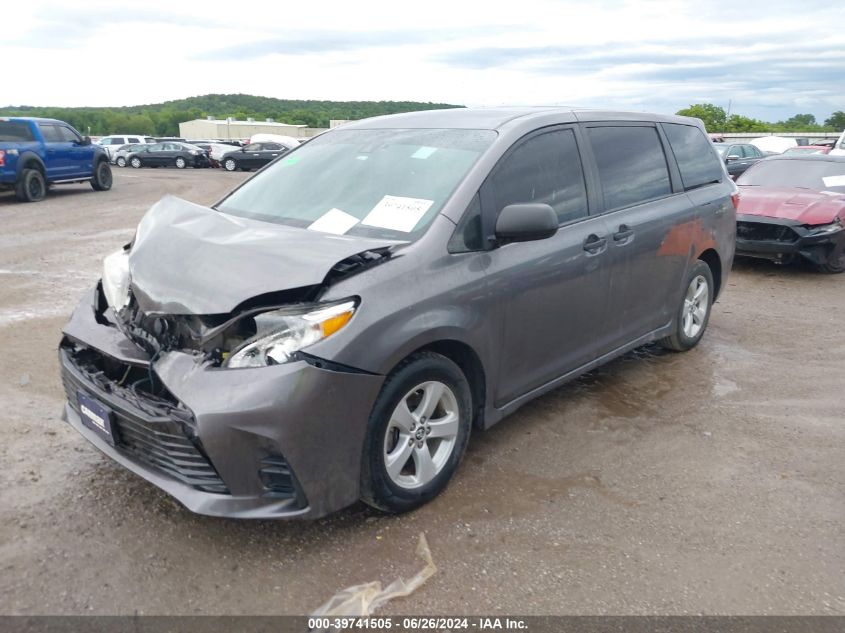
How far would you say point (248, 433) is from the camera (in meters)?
2.63

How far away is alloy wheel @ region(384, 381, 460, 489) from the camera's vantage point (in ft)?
10.1

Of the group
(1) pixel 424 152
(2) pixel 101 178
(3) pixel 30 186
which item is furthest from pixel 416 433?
(2) pixel 101 178

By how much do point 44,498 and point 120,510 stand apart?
1.30 ft

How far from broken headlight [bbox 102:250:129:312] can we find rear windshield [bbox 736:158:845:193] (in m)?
8.39

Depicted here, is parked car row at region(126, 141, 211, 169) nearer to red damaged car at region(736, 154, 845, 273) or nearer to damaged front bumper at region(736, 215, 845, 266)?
red damaged car at region(736, 154, 845, 273)

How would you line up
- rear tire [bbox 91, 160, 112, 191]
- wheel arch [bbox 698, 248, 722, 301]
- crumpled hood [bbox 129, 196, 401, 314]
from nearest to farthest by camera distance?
crumpled hood [bbox 129, 196, 401, 314] → wheel arch [bbox 698, 248, 722, 301] → rear tire [bbox 91, 160, 112, 191]

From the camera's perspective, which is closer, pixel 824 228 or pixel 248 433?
pixel 248 433

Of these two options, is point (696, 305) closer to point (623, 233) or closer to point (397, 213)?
point (623, 233)

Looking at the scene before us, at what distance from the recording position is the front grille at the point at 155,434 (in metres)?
2.70

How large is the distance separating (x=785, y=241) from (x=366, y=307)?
7542 mm

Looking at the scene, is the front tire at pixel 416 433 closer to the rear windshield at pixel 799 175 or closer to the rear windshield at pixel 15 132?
the rear windshield at pixel 799 175

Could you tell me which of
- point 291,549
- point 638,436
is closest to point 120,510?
point 291,549

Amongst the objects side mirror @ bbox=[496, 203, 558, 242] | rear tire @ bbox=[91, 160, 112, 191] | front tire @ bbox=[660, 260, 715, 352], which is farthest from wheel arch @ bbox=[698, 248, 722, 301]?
rear tire @ bbox=[91, 160, 112, 191]

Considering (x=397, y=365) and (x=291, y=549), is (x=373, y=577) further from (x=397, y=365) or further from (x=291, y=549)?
(x=397, y=365)
